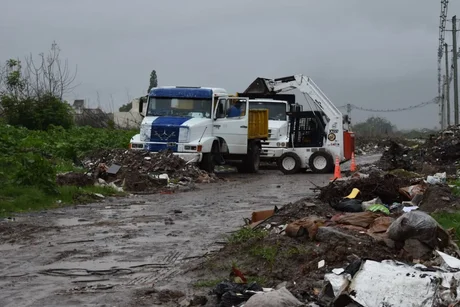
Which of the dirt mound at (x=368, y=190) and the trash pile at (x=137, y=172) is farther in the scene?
the trash pile at (x=137, y=172)

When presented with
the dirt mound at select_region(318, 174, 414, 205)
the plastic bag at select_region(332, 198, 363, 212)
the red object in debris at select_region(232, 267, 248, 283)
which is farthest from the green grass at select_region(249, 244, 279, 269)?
the dirt mound at select_region(318, 174, 414, 205)

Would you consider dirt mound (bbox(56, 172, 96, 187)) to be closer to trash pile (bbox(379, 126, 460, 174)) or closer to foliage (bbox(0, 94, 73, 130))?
trash pile (bbox(379, 126, 460, 174))

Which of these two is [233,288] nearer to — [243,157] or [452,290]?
[452,290]

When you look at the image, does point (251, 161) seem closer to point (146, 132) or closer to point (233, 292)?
point (146, 132)

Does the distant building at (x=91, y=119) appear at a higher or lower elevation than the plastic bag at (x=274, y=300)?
higher

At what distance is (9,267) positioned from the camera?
885 cm

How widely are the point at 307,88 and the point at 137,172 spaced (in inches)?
416

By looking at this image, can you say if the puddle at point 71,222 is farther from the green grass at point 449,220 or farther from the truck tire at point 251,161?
the truck tire at point 251,161

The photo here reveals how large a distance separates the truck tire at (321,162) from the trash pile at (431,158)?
189cm

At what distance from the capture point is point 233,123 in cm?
2528

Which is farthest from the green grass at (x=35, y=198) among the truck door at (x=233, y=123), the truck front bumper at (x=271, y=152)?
the truck front bumper at (x=271, y=152)

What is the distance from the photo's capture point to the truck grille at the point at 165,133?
74.8ft

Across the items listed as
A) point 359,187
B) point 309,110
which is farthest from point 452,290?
point 309,110

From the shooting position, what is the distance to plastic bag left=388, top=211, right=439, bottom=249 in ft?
24.7
